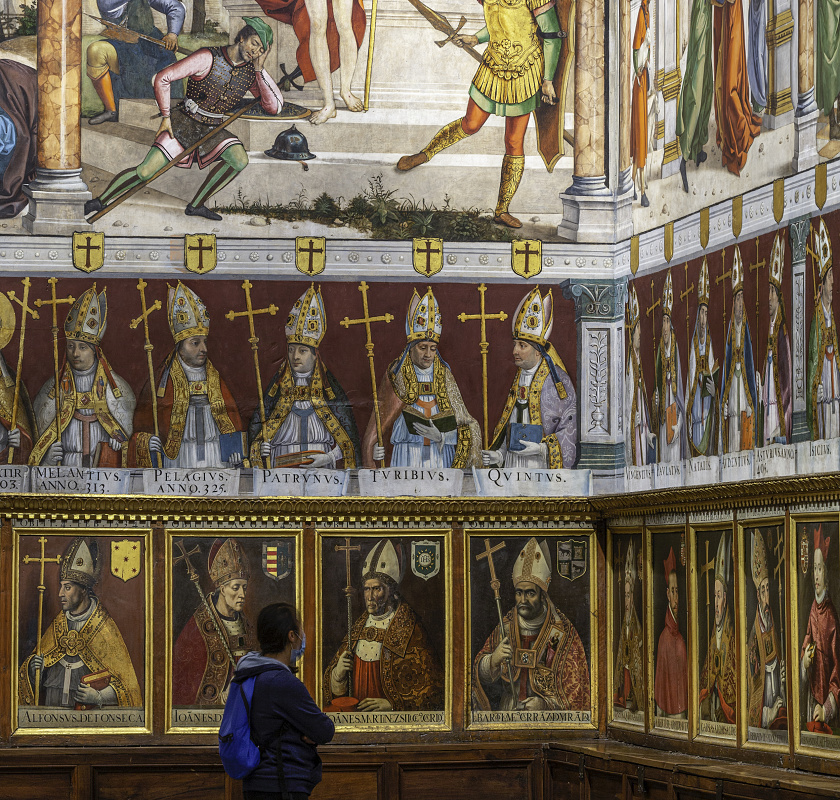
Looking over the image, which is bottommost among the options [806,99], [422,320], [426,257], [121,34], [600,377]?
[600,377]

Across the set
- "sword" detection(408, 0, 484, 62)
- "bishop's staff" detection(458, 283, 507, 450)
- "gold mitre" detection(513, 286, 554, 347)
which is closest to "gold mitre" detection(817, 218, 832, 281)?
"gold mitre" detection(513, 286, 554, 347)

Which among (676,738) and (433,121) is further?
(433,121)

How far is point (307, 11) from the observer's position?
13.5 m

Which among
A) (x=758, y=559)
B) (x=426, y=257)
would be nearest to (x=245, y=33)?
(x=426, y=257)

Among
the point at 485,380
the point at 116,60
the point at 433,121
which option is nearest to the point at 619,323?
the point at 485,380

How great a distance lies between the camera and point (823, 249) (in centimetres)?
1010

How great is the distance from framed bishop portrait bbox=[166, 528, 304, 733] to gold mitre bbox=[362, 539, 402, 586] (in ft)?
2.07

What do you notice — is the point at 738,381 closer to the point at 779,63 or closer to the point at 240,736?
the point at 779,63

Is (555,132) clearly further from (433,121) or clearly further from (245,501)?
(245,501)

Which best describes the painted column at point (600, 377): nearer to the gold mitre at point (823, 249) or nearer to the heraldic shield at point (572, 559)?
the heraldic shield at point (572, 559)

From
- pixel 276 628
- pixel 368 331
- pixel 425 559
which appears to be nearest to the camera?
pixel 276 628

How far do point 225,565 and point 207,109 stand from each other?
13.4 ft

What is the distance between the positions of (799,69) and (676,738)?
17.1ft

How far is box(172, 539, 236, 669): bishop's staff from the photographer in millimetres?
12789
